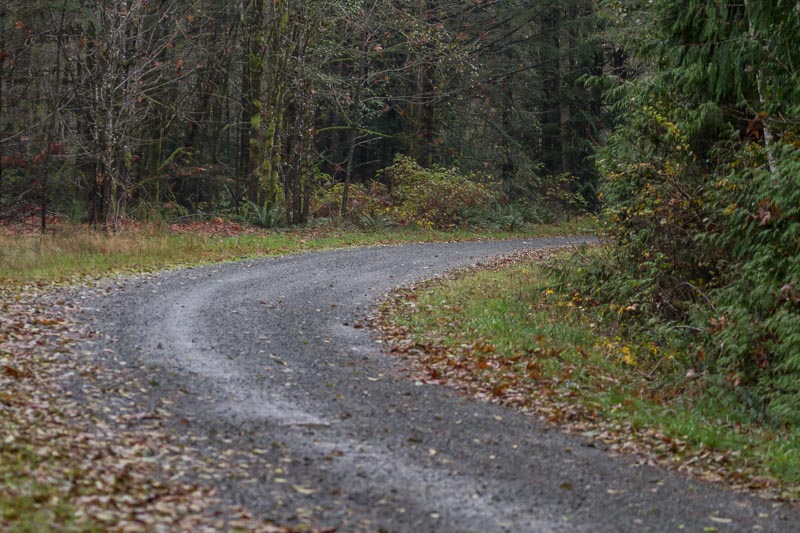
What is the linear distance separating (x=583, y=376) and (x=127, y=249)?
Result: 1184cm

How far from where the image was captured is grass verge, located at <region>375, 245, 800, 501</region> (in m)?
7.50

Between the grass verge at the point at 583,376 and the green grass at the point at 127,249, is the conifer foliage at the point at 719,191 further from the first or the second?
the green grass at the point at 127,249

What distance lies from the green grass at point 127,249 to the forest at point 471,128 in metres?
2.40

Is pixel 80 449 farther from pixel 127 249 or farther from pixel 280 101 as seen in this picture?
pixel 280 101

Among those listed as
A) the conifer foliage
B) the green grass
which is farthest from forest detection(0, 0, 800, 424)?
the green grass

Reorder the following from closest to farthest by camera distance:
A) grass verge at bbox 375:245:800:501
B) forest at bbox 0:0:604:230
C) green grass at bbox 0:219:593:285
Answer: grass verge at bbox 375:245:800:501, green grass at bbox 0:219:593:285, forest at bbox 0:0:604:230

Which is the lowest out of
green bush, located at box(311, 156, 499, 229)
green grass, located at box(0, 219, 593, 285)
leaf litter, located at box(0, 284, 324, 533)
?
leaf litter, located at box(0, 284, 324, 533)

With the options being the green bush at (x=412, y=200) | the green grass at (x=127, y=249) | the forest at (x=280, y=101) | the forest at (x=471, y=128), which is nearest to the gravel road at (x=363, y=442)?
the forest at (x=471, y=128)

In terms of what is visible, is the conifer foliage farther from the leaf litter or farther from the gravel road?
the leaf litter

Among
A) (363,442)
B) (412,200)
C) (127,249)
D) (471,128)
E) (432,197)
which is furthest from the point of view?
(471,128)

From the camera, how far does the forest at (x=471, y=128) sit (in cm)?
1073

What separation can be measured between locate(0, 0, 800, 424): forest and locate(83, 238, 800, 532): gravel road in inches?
128

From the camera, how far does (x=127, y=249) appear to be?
18172 mm

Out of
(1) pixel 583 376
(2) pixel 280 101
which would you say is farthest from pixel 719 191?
(2) pixel 280 101
